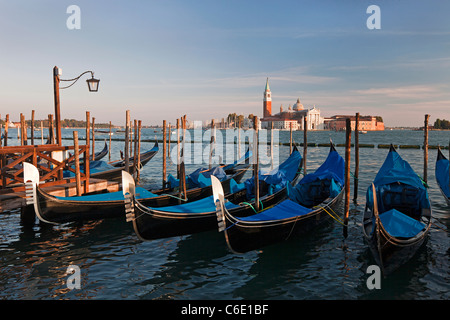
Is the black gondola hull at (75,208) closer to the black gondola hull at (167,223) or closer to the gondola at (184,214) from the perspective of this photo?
the gondola at (184,214)

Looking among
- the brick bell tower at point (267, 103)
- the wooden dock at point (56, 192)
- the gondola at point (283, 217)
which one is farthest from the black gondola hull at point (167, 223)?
Answer: the brick bell tower at point (267, 103)

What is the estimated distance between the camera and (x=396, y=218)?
6379 mm

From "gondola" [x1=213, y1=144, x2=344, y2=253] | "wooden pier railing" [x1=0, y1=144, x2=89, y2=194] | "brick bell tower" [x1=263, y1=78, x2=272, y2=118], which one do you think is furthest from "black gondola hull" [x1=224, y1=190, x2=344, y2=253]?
"brick bell tower" [x1=263, y1=78, x2=272, y2=118]

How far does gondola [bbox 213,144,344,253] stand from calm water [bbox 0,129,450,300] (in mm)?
385

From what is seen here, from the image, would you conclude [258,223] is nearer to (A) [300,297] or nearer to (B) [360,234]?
(A) [300,297]

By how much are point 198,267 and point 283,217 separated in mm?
1895

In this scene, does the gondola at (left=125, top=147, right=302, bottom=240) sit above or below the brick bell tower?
below

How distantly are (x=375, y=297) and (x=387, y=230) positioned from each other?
4.27ft

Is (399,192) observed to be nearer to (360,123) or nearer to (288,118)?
(288,118)

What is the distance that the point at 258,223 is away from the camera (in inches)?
246

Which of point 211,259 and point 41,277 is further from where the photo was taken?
point 211,259

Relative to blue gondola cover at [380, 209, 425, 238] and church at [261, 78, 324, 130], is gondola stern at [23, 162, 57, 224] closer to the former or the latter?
blue gondola cover at [380, 209, 425, 238]

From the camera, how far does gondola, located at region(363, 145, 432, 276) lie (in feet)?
18.1

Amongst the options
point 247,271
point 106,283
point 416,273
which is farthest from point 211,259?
point 416,273
